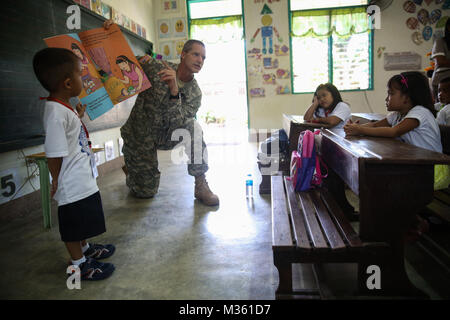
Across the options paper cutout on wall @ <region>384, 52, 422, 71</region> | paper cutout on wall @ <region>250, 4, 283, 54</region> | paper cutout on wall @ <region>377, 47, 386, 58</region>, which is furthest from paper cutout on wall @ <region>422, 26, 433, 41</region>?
paper cutout on wall @ <region>250, 4, 283, 54</region>

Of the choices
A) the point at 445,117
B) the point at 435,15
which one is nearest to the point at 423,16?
the point at 435,15

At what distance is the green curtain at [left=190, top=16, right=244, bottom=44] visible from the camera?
6512 millimetres

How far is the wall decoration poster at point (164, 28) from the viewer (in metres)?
6.68

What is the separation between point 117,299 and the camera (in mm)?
1413

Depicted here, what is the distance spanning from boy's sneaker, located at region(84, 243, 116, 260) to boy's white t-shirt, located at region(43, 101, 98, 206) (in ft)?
1.44

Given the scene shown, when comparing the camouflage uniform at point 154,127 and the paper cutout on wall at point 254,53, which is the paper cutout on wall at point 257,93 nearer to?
the paper cutout on wall at point 254,53

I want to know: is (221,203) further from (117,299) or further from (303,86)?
(303,86)

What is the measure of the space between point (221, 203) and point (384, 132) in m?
1.46

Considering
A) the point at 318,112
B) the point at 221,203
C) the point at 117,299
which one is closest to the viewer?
the point at 117,299

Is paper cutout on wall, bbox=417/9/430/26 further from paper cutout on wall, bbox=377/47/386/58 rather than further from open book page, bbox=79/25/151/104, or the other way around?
open book page, bbox=79/25/151/104

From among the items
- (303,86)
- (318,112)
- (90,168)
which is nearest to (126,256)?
(90,168)

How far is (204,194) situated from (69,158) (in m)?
1.40

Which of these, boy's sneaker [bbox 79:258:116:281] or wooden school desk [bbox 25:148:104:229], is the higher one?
wooden school desk [bbox 25:148:104:229]
